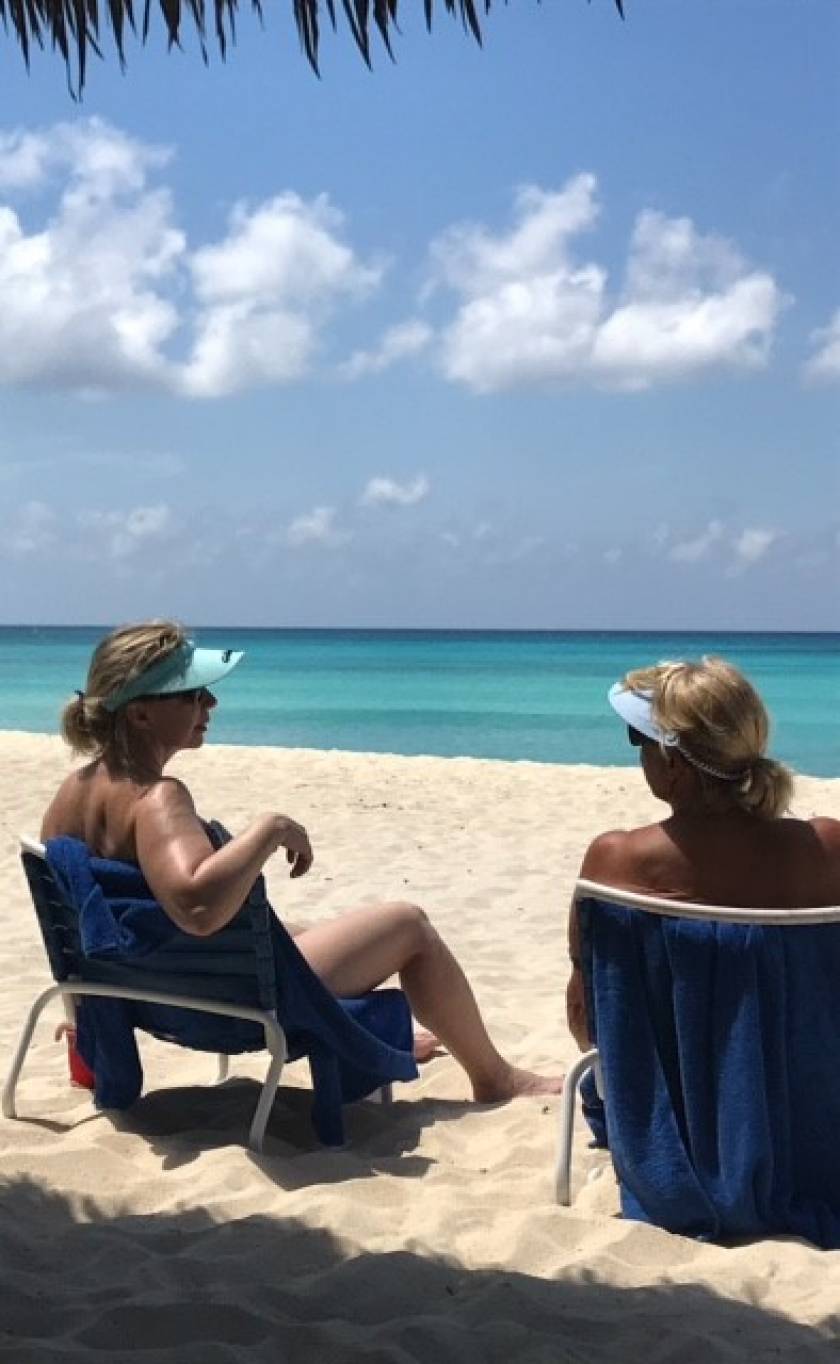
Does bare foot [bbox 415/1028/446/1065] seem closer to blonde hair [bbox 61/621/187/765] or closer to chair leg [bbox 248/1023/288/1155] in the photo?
chair leg [bbox 248/1023/288/1155]

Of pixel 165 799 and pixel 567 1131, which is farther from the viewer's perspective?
pixel 165 799

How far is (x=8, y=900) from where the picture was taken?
22.8 ft

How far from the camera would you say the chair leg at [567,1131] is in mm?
3156

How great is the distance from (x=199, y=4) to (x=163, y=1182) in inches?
102

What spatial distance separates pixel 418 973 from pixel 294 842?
2.06ft

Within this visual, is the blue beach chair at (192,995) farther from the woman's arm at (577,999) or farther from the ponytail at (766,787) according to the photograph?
the ponytail at (766,787)

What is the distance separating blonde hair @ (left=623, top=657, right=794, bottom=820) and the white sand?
2.71 feet

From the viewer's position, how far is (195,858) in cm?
325

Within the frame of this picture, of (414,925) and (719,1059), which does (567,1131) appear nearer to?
(719,1059)

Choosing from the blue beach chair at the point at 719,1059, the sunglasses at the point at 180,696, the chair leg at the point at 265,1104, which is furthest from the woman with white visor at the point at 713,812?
the sunglasses at the point at 180,696

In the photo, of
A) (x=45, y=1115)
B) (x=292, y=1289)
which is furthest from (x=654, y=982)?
(x=45, y=1115)

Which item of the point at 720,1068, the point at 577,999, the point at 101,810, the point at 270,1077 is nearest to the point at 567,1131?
the point at 577,999

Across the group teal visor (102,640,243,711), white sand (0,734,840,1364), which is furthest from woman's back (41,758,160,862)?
white sand (0,734,840,1364)

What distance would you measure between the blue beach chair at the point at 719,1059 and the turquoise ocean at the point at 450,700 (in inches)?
144
